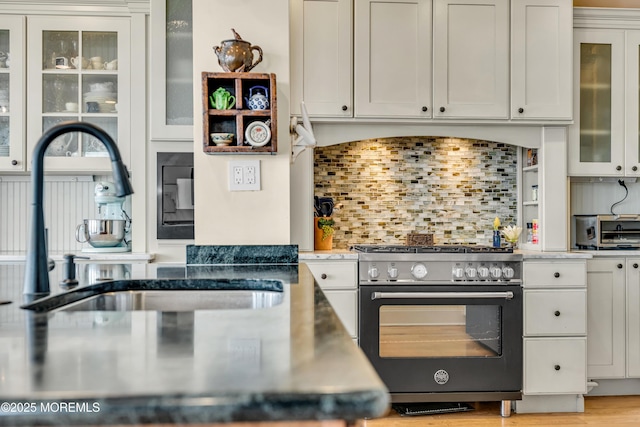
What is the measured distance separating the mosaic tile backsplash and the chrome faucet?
240 cm

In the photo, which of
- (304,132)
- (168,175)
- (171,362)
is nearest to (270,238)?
(304,132)

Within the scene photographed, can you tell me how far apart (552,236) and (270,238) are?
→ 184cm

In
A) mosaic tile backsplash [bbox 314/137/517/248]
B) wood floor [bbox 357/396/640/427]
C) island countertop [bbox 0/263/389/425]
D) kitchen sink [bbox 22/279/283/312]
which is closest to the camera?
island countertop [bbox 0/263/389/425]

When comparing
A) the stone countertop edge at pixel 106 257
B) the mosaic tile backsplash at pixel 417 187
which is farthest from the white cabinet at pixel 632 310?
the stone countertop edge at pixel 106 257

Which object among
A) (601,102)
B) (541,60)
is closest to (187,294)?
(541,60)

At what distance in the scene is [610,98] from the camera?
3373 mm

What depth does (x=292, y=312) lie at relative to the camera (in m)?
0.92

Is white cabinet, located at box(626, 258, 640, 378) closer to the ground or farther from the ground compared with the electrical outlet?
closer to the ground

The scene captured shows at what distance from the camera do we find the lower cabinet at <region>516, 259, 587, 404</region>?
2.98m

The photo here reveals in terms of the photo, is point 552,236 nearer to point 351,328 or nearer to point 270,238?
point 351,328

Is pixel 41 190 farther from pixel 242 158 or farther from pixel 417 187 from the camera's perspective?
pixel 417 187

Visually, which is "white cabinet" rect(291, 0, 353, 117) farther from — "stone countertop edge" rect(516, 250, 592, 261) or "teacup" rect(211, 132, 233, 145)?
"stone countertop edge" rect(516, 250, 592, 261)

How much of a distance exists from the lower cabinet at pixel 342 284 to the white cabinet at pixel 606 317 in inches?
55.4

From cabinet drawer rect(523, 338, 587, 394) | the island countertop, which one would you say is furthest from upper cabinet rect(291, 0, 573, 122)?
the island countertop
